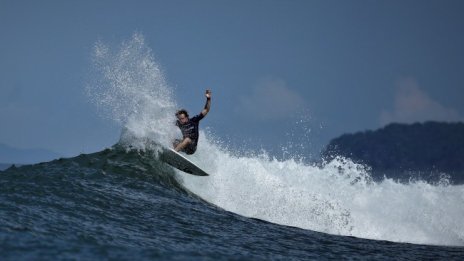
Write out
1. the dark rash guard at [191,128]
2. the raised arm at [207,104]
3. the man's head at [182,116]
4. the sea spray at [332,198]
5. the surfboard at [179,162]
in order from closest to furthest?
1. the sea spray at [332,198]
2. the surfboard at [179,162]
3. the man's head at [182,116]
4. the dark rash guard at [191,128]
5. the raised arm at [207,104]

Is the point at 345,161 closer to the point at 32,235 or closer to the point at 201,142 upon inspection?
the point at 201,142

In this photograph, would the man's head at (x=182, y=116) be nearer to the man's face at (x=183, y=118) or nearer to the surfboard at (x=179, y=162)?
the man's face at (x=183, y=118)

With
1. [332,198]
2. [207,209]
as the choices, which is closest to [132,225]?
[207,209]

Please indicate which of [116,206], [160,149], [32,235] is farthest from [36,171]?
[32,235]

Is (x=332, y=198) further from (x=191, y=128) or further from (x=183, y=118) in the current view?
(x=183, y=118)

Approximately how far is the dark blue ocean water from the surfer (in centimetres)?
104

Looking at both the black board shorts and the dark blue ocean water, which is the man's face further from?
the dark blue ocean water

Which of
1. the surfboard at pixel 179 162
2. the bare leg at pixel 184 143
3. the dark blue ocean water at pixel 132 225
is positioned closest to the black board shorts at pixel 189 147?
the bare leg at pixel 184 143

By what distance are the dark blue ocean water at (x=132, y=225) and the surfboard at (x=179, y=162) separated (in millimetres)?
371

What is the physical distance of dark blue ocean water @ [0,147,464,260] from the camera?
8.58 meters

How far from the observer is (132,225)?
1062 centimetres

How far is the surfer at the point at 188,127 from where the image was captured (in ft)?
57.1

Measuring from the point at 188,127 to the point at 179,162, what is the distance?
1202 millimetres

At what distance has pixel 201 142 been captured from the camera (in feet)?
69.2
